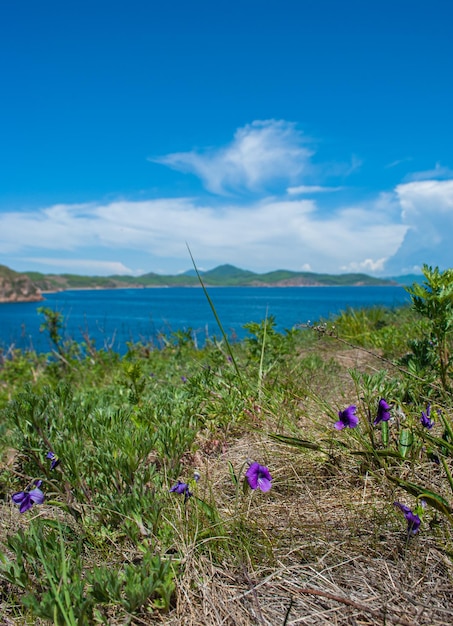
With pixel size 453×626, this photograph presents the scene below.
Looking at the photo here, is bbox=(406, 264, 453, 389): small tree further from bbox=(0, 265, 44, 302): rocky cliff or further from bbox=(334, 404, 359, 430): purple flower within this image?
bbox=(0, 265, 44, 302): rocky cliff

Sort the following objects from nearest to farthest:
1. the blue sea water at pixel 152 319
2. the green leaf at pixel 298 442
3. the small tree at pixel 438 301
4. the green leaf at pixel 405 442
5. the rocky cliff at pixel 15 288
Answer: the green leaf at pixel 405 442 < the green leaf at pixel 298 442 < the small tree at pixel 438 301 < the blue sea water at pixel 152 319 < the rocky cliff at pixel 15 288

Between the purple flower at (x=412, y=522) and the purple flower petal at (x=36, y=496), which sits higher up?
the purple flower at (x=412, y=522)

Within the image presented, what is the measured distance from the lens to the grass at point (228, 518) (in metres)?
1.58

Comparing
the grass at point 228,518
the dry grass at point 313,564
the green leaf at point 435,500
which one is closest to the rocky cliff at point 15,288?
the grass at point 228,518

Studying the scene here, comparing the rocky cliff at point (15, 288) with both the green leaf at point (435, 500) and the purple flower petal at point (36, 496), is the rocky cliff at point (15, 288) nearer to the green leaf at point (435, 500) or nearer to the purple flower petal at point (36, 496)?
the purple flower petal at point (36, 496)

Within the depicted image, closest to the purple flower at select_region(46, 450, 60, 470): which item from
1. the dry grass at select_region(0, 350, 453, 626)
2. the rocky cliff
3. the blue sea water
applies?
the dry grass at select_region(0, 350, 453, 626)

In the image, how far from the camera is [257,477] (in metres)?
1.85

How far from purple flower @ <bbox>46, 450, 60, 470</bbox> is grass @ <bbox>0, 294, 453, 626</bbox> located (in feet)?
0.18

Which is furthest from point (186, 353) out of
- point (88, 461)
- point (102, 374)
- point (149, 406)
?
point (88, 461)

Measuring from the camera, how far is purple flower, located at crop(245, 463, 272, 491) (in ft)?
6.03

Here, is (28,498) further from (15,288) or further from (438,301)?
(15,288)

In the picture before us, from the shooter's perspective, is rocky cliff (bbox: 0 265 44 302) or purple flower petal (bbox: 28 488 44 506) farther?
rocky cliff (bbox: 0 265 44 302)

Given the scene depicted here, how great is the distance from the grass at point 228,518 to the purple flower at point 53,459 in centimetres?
5

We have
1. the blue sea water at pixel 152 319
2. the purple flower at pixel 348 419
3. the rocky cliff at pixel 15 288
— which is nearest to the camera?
the purple flower at pixel 348 419
